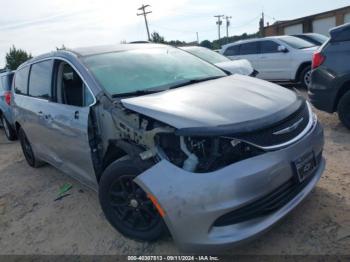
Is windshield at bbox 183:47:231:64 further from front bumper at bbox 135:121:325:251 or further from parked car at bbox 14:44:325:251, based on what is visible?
front bumper at bbox 135:121:325:251

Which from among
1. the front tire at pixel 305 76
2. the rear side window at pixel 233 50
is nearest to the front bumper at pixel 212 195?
the front tire at pixel 305 76

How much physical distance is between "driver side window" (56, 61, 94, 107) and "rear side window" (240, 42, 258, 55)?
8.30m

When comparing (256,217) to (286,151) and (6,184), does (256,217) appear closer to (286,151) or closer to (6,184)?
(286,151)

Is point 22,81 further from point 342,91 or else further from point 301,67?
point 301,67

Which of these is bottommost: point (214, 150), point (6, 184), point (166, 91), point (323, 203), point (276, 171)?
point (6, 184)

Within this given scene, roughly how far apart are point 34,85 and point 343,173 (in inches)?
159

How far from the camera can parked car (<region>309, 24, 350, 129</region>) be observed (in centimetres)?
525

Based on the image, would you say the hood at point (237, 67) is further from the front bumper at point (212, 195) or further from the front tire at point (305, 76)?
the front bumper at point (212, 195)

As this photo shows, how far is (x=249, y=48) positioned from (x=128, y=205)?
9.44m

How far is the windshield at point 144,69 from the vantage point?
11.5 feet

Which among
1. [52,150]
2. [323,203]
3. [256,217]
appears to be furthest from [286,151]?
[52,150]

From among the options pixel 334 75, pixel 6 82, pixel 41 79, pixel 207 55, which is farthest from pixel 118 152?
pixel 6 82

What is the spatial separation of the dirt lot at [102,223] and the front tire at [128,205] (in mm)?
158

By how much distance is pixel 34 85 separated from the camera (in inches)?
195
